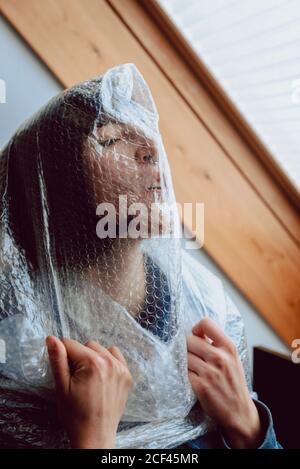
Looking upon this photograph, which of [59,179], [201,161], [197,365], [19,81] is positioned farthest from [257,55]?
[197,365]

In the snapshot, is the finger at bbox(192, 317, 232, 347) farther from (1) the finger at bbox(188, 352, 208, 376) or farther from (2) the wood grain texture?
(2) the wood grain texture

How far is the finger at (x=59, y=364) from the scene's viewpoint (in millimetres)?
672

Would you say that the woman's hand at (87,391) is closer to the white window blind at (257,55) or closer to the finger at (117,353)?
the finger at (117,353)

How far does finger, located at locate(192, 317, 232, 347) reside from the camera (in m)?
0.83

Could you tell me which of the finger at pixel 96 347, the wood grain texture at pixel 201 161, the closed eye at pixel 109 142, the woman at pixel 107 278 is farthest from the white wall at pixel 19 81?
the finger at pixel 96 347

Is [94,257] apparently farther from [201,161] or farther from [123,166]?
[201,161]

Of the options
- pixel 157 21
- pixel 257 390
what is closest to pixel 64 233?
pixel 257 390

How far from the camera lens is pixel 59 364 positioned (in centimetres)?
67

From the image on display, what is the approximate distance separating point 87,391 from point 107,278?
0.20 metres

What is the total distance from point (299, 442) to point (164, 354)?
480mm

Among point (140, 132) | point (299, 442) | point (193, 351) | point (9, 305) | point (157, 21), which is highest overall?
point (157, 21)

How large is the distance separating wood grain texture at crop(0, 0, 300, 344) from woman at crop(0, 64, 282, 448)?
0.43 meters

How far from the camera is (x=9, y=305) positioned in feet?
2.52

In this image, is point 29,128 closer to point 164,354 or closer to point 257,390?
point 164,354
